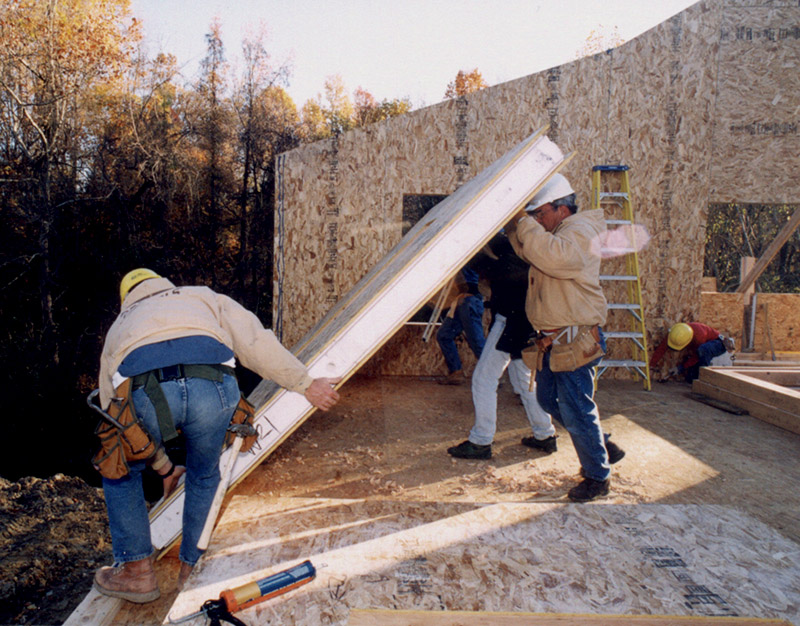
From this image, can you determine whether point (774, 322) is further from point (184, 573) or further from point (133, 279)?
point (133, 279)

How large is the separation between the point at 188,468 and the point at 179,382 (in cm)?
53

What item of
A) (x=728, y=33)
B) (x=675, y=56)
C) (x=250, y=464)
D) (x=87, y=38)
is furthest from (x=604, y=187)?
(x=87, y=38)

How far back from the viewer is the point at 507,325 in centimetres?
402

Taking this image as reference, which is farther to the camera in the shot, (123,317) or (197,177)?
(197,177)

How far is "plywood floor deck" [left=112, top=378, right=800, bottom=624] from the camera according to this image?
2209 mm

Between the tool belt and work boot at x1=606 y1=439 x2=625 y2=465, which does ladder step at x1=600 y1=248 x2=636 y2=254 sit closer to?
work boot at x1=606 y1=439 x2=625 y2=465

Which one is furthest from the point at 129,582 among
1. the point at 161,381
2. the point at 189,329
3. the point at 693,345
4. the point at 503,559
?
the point at 693,345

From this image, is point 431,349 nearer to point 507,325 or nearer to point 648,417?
point 648,417

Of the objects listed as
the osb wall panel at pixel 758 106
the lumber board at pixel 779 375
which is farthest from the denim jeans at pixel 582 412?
the osb wall panel at pixel 758 106

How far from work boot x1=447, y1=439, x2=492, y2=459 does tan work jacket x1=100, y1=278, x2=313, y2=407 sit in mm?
2087

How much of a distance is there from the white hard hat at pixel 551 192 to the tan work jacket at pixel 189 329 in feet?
6.34

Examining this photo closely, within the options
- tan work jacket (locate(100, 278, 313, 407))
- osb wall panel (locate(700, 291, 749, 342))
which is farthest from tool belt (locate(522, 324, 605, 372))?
osb wall panel (locate(700, 291, 749, 342))

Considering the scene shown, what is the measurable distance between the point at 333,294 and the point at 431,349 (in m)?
1.67

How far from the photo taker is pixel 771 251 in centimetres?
784
